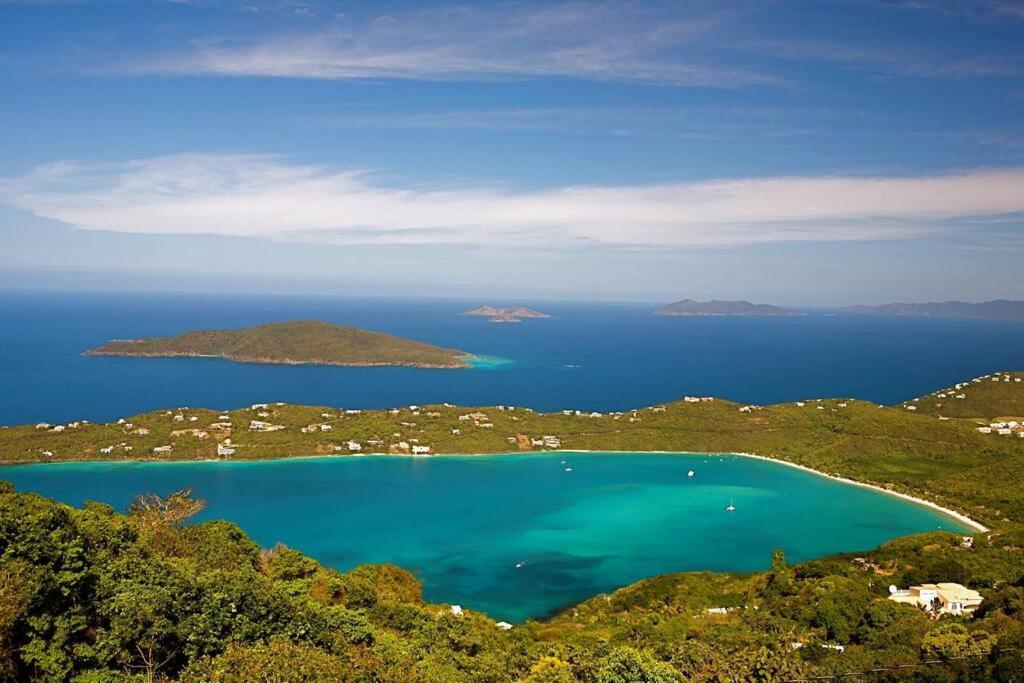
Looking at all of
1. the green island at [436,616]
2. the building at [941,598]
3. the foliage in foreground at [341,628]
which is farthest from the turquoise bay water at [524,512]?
the building at [941,598]

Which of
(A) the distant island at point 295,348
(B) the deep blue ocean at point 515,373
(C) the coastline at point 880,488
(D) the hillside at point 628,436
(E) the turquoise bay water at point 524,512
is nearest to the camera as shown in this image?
(E) the turquoise bay water at point 524,512

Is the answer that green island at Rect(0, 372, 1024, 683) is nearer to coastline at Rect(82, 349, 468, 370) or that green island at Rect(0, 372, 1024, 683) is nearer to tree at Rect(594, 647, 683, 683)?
tree at Rect(594, 647, 683, 683)

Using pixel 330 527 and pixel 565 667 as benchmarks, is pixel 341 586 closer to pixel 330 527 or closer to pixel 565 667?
pixel 565 667

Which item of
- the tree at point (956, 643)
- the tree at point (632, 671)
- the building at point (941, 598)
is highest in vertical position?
the tree at point (632, 671)

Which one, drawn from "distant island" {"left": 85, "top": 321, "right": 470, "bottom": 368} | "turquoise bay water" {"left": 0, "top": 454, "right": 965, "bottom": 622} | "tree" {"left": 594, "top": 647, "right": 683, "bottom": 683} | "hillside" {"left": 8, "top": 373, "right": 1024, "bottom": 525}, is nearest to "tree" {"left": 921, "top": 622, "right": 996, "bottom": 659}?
"tree" {"left": 594, "top": 647, "right": 683, "bottom": 683}

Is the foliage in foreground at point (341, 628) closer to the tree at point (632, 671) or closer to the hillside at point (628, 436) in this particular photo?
the tree at point (632, 671)

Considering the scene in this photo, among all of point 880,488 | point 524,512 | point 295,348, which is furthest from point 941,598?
point 295,348

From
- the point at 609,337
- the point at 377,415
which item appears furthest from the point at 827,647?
the point at 609,337
